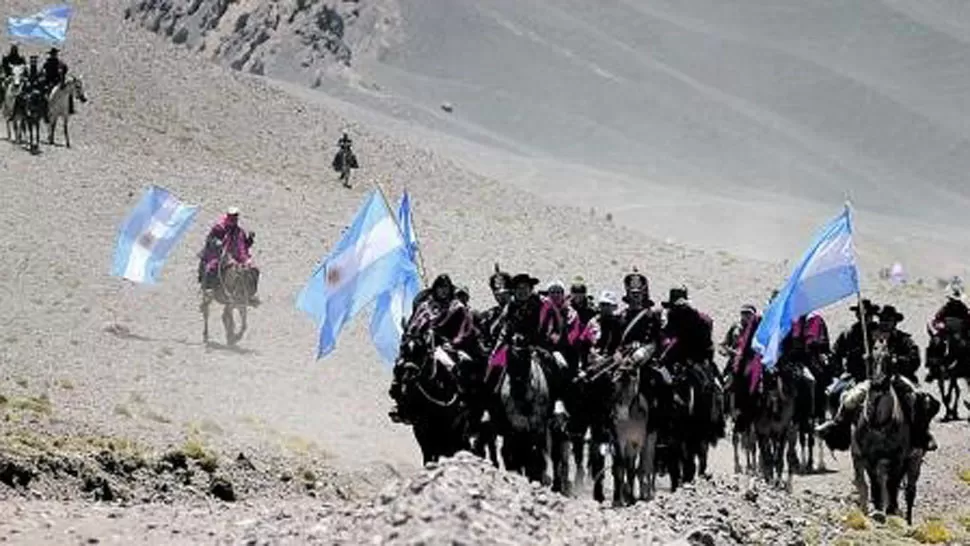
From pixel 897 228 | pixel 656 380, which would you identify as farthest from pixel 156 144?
pixel 897 228

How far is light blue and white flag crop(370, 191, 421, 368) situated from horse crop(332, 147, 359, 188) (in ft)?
117

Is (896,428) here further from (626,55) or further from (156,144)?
(626,55)

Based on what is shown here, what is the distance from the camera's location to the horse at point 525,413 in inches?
760

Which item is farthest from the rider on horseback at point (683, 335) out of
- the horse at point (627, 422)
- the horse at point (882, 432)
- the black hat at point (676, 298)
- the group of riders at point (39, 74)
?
the group of riders at point (39, 74)

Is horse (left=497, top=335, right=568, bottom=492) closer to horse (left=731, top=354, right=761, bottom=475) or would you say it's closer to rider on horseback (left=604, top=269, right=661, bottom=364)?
rider on horseback (left=604, top=269, right=661, bottom=364)

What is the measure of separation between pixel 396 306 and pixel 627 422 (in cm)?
478

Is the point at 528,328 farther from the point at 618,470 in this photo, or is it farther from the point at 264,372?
the point at 264,372

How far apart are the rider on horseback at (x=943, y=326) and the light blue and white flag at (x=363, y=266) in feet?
42.1

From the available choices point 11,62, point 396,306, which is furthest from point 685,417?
point 11,62

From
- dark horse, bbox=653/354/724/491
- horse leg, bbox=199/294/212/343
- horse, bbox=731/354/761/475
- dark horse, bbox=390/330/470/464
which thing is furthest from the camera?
horse leg, bbox=199/294/212/343

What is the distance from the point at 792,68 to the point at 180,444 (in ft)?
454

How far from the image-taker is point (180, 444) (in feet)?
72.6

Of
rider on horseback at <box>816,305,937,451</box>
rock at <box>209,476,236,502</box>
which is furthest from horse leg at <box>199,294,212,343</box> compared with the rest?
rider on horseback at <box>816,305,937,451</box>

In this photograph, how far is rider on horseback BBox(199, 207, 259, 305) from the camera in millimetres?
32312
